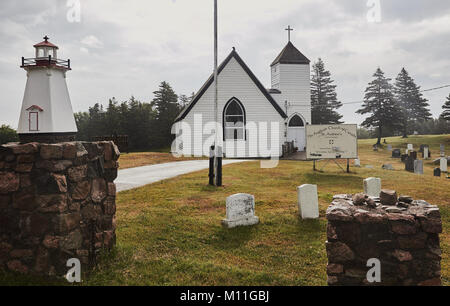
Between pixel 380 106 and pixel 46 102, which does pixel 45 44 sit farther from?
pixel 380 106

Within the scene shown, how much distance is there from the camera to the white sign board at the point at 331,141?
1975cm

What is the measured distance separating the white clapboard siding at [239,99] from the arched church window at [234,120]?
1.16ft

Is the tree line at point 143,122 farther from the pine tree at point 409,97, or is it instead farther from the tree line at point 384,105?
the pine tree at point 409,97

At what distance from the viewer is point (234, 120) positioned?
2705 cm

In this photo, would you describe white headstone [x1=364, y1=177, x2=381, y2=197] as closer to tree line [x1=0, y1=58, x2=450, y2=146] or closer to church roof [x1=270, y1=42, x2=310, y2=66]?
church roof [x1=270, y1=42, x2=310, y2=66]

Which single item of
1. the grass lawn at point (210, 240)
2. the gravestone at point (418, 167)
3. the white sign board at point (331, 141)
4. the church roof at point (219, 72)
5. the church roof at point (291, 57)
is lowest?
the grass lawn at point (210, 240)

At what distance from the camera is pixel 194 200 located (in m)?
11.1

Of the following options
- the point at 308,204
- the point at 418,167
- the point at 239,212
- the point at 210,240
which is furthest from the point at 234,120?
the point at 210,240

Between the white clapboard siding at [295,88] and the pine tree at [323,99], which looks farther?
the pine tree at [323,99]

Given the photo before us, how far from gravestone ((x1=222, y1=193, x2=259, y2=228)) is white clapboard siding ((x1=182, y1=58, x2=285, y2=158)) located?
17.7 metres

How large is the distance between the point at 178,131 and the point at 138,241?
20.3 meters

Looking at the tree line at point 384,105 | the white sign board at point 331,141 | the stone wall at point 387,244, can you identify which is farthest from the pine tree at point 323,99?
the stone wall at point 387,244
